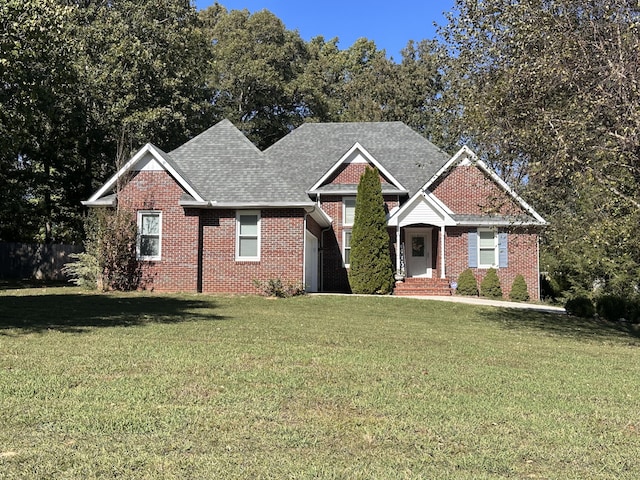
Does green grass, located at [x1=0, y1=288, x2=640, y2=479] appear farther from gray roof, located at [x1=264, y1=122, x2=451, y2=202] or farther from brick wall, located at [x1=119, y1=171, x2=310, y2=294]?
gray roof, located at [x1=264, y1=122, x2=451, y2=202]

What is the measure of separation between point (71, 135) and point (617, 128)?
2596 cm

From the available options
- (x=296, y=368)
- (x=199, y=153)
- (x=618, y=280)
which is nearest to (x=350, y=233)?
(x=199, y=153)

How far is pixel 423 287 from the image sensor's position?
2128 cm

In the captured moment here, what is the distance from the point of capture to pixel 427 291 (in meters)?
21.2

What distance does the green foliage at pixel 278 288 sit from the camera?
58.6ft

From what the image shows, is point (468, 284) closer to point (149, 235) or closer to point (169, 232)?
point (169, 232)

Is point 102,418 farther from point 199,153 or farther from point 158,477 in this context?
point 199,153

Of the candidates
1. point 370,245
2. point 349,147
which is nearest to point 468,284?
point 370,245

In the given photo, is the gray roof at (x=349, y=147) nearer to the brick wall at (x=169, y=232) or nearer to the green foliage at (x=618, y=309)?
the brick wall at (x=169, y=232)

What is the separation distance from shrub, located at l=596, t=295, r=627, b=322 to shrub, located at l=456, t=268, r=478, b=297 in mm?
6263

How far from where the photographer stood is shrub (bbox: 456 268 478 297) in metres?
21.8

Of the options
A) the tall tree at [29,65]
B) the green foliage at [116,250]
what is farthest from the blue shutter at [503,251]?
the tall tree at [29,65]

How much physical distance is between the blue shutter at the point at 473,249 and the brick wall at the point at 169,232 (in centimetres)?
1099

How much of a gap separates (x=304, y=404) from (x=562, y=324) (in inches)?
436
